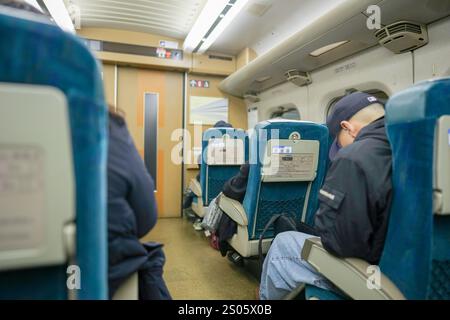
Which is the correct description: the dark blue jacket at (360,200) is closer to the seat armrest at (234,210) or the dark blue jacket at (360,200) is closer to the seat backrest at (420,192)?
→ the seat backrest at (420,192)

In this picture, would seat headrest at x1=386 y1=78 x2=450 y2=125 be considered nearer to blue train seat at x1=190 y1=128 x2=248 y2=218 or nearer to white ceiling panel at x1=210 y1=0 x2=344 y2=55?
white ceiling panel at x1=210 y1=0 x2=344 y2=55

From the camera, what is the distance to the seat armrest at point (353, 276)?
927 mm

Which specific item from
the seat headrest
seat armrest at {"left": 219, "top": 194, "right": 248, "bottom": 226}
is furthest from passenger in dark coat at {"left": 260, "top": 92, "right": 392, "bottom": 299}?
seat armrest at {"left": 219, "top": 194, "right": 248, "bottom": 226}

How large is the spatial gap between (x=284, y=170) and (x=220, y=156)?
1716 millimetres

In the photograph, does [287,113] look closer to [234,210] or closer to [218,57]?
[218,57]

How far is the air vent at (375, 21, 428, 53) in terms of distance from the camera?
2.12m

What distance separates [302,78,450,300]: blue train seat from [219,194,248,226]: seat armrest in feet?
3.78

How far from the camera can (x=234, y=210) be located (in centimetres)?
221

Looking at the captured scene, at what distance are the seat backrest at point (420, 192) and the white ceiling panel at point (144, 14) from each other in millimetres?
3353

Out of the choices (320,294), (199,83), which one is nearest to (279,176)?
(320,294)

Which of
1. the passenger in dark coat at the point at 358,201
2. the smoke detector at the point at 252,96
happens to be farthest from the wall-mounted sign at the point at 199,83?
the passenger in dark coat at the point at 358,201

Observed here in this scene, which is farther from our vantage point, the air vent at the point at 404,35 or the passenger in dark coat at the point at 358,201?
the air vent at the point at 404,35

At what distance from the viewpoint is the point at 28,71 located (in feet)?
1.60
